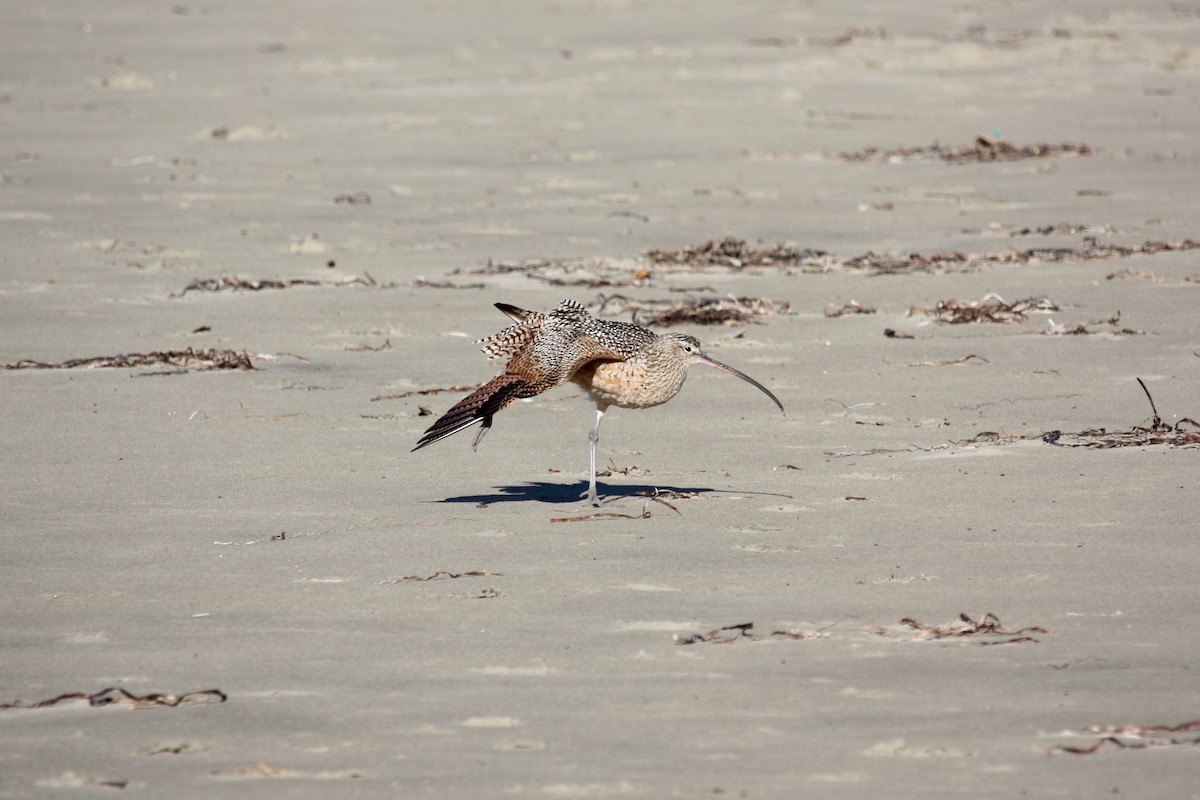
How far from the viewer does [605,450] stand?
338 inches

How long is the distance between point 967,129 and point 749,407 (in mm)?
9434

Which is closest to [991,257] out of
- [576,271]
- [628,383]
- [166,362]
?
[576,271]

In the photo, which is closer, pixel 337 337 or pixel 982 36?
pixel 337 337

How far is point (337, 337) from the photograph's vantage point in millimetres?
10578

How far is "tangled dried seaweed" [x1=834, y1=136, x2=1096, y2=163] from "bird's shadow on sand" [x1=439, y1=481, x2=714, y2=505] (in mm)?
8999

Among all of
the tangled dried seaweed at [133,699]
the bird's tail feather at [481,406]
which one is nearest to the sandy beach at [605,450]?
the tangled dried seaweed at [133,699]

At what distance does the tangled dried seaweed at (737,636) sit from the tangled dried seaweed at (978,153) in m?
11.1

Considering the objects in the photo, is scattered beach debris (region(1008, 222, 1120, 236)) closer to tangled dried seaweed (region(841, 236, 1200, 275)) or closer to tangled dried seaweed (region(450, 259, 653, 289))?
tangled dried seaweed (region(841, 236, 1200, 275))

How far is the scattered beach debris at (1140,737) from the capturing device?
4.55 metres

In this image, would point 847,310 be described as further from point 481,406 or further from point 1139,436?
point 481,406

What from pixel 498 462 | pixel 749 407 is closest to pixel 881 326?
pixel 749 407

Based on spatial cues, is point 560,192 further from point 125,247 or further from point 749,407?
point 749,407

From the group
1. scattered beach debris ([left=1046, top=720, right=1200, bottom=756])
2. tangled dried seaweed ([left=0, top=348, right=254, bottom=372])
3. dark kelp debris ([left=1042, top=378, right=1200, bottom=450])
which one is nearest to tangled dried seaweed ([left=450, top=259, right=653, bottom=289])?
tangled dried seaweed ([left=0, top=348, right=254, bottom=372])

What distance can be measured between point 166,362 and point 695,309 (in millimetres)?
3419
